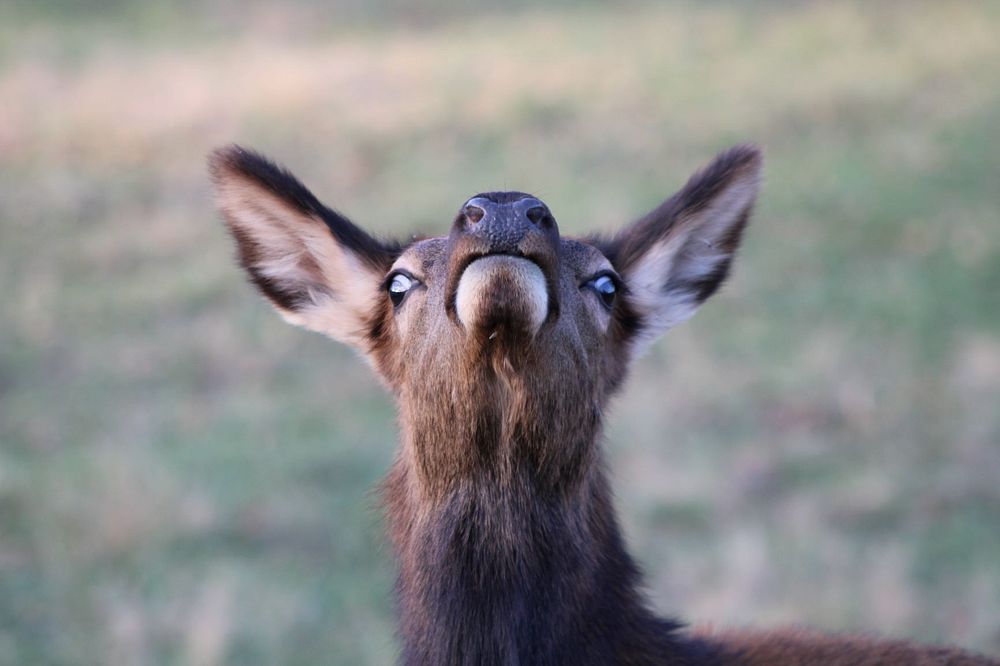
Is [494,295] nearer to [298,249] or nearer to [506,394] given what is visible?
[506,394]

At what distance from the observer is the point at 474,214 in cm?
365

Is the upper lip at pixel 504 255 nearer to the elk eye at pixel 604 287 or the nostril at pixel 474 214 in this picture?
the nostril at pixel 474 214

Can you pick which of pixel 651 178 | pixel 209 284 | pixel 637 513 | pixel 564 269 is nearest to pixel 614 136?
pixel 651 178

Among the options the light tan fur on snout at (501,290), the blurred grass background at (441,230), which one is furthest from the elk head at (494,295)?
the blurred grass background at (441,230)

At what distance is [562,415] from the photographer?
3994 mm

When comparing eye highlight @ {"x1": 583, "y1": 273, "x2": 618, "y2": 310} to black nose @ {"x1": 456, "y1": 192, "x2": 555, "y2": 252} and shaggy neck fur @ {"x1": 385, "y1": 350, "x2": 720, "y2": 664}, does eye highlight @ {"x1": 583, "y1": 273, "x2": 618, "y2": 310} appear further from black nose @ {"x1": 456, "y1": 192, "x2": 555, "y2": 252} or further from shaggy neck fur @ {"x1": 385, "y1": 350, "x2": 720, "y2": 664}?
black nose @ {"x1": 456, "y1": 192, "x2": 555, "y2": 252}

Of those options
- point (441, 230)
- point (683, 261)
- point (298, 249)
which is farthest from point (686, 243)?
point (441, 230)

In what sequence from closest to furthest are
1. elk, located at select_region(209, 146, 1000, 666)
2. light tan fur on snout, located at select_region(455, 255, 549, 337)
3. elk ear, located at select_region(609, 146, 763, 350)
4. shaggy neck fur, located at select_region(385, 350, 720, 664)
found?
light tan fur on snout, located at select_region(455, 255, 549, 337), elk, located at select_region(209, 146, 1000, 666), shaggy neck fur, located at select_region(385, 350, 720, 664), elk ear, located at select_region(609, 146, 763, 350)

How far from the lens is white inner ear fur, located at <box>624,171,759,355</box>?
482 centimetres

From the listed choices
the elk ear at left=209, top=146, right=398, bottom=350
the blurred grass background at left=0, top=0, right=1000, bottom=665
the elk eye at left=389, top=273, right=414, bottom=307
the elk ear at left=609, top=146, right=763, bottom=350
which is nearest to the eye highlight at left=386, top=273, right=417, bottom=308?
the elk eye at left=389, top=273, right=414, bottom=307

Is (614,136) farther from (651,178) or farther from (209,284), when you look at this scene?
(209,284)

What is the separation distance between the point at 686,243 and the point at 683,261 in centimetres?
10

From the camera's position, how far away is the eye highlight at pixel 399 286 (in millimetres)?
4256

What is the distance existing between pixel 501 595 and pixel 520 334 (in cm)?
88
